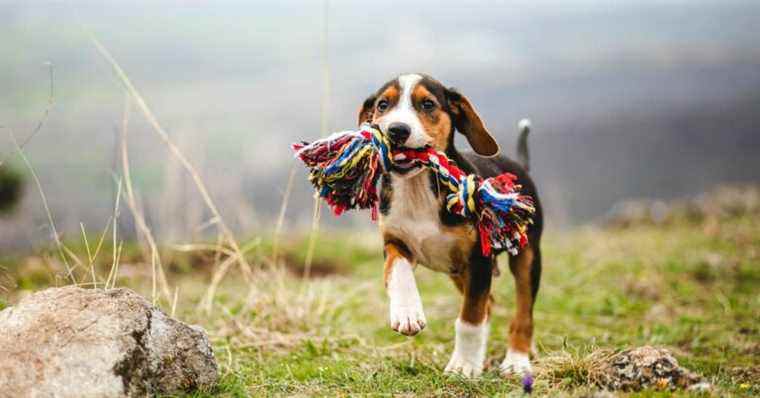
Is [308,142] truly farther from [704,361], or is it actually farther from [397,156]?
[704,361]

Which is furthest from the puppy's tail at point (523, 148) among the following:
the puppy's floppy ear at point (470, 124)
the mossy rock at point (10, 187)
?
the mossy rock at point (10, 187)

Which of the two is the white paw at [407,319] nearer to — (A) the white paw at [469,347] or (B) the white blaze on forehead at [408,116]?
(A) the white paw at [469,347]

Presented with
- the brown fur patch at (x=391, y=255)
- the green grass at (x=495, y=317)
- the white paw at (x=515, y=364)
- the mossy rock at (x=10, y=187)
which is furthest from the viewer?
the mossy rock at (x=10, y=187)

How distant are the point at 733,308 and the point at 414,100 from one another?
4434 mm

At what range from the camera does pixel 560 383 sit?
437 cm

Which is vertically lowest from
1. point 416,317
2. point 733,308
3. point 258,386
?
point 733,308

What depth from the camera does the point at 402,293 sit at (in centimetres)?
459

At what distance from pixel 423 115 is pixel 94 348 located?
2224 mm

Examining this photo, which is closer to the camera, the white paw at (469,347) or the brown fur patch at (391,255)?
the brown fur patch at (391,255)

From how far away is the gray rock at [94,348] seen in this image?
3746 millimetres

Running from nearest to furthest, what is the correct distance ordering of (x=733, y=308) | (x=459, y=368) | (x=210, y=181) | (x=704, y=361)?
(x=459, y=368)
(x=704, y=361)
(x=733, y=308)
(x=210, y=181)

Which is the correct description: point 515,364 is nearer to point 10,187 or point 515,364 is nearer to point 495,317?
point 495,317

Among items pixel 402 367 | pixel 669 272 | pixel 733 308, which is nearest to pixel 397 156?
pixel 402 367

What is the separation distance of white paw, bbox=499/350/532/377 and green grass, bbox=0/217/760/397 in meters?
0.12
